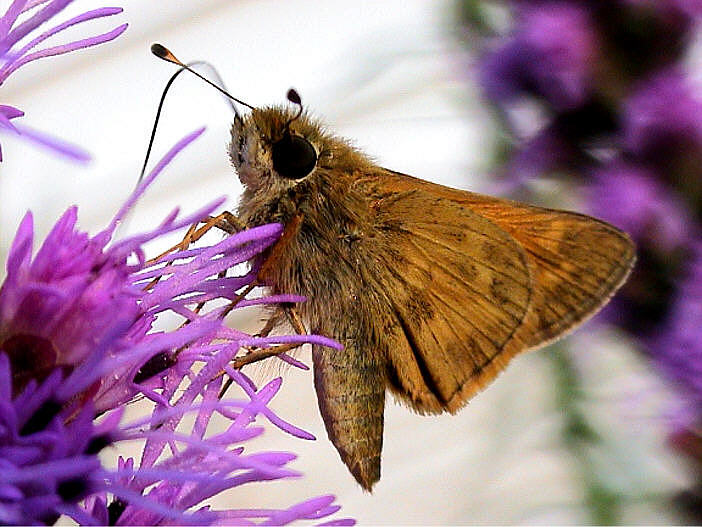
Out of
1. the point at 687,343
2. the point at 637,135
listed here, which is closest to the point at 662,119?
the point at 637,135

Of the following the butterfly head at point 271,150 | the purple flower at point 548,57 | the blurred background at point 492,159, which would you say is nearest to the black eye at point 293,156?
the butterfly head at point 271,150

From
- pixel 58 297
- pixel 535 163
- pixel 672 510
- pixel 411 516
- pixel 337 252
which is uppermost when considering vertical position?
pixel 58 297

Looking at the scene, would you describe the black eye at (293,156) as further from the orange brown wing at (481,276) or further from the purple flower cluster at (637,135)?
the purple flower cluster at (637,135)

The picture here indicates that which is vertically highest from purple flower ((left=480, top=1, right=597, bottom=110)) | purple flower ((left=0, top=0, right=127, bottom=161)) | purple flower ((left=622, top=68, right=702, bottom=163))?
purple flower ((left=0, top=0, right=127, bottom=161))

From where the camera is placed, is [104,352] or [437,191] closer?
[104,352]

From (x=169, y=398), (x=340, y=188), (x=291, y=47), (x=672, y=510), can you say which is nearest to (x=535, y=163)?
(x=672, y=510)

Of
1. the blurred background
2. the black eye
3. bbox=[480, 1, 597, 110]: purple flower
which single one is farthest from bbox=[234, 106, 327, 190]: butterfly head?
bbox=[480, 1, 597, 110]: purple flower

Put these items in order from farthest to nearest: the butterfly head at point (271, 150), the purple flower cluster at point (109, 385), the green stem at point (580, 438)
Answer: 1. the green stem at point (580, 438)
2. the butterfly head at point (271, 150)
3. the purple flower cluster at point (109, 385)

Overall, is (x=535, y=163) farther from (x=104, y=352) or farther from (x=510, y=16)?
(x=104, y=352)

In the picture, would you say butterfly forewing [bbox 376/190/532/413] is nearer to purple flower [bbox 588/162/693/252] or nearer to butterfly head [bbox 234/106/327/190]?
butterfly head [bbox 234/106/327/190]
